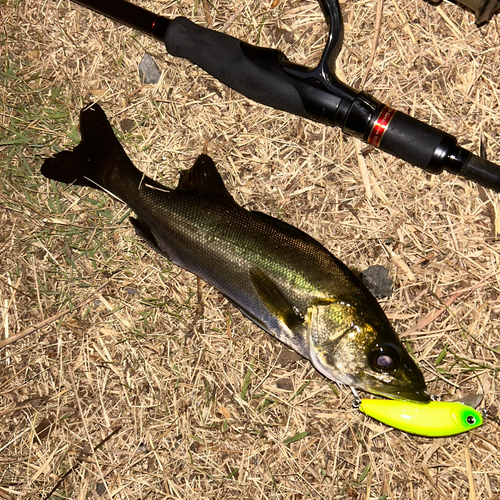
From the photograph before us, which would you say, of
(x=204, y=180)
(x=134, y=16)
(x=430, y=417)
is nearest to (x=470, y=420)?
(x=430, y=417)

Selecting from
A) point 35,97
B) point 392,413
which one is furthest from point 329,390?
Result: point 35,97

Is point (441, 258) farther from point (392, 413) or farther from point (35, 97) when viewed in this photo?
point (35, 97)

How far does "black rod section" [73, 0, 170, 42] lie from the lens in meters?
3.54

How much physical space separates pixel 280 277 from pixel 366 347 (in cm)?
71

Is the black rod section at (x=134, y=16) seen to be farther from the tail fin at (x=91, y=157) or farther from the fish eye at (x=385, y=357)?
the fish eye at (x=385, y=357)

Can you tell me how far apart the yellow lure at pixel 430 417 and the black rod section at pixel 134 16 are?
119 inches

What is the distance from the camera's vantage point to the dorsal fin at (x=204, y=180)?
3496 millimetres

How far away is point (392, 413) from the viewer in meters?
3.38

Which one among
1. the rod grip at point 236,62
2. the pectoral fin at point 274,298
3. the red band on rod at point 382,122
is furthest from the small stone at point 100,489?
the red band on rod at point 382,122

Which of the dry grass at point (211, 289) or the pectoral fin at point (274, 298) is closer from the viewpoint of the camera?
the pectoral fin at point (274, 298)

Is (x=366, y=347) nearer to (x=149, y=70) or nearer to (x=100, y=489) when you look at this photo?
(x=100, y=489)

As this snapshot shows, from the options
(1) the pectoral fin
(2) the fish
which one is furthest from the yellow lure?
(1) the pectoral fin

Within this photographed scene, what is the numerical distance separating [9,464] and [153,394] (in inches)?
51.9

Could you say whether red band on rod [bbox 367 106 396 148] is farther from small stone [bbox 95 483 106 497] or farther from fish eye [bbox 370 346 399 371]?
small stone [bbox 95 483 106 497]
